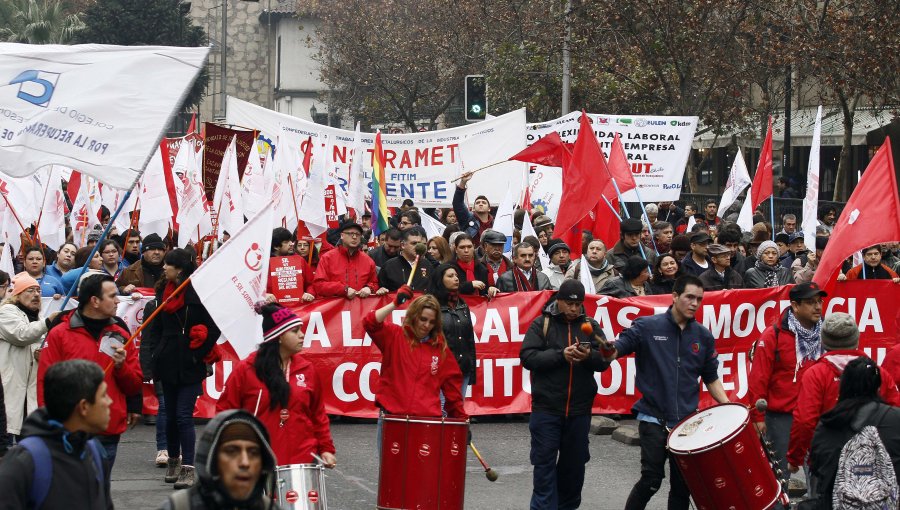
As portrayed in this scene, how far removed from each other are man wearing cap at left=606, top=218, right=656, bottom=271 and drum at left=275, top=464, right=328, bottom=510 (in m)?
6.38

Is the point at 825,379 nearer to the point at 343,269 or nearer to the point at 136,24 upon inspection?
the point at 343,269

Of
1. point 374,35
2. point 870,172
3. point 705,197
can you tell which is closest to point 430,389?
point 870,172

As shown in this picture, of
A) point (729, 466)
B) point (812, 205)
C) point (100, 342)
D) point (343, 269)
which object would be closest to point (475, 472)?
point (343, 269)

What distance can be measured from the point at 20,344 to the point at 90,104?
2.23 meters

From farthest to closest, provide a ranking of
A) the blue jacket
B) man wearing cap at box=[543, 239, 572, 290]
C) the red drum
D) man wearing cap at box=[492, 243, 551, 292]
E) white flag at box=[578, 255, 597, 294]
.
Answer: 1. man wearing cap at box=[543, 239, 572, 290]
2. man wearing cap at box=[492, 243, 551, 292]
3. white flag at box=[578, 255, 597, 294]
4. the blue jacket
5. the red drum

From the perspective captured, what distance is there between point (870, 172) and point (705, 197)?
72.0 feet

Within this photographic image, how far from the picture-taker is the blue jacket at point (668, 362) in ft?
25.5

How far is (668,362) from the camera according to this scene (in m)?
7.86

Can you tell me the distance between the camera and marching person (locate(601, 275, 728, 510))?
25.2 ft

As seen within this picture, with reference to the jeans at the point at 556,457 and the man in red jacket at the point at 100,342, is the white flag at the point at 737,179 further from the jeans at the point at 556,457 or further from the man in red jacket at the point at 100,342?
the man in red jacket at the point at 100,342

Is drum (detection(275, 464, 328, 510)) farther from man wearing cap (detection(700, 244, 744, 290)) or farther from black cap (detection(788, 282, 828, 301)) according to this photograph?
man wearing cap (detection(700, 244, 744, 290))

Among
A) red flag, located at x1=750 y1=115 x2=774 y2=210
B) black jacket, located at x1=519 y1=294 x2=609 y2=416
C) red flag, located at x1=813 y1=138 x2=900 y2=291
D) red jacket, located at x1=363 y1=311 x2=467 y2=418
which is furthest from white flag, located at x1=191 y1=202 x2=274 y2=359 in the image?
red flag, located at x1=750 y1=115 x2=774 y2=210

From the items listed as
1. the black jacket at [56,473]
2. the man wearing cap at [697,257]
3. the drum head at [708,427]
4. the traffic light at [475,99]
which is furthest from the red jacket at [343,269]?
the traffic light at [475,99]

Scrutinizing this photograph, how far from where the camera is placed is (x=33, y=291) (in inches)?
334
